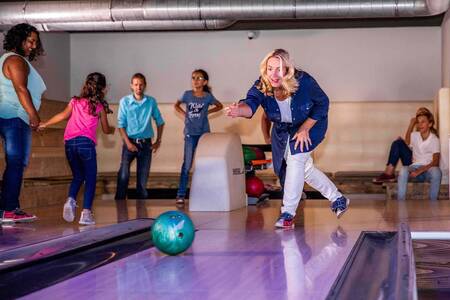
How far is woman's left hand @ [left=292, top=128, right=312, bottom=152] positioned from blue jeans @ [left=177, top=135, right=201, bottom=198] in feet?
8.90

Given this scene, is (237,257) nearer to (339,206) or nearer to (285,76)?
(285,76)

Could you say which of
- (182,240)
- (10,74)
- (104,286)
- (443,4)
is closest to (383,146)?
(443,4)

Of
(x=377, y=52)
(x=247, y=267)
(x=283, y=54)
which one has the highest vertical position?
(x=377, y=52)

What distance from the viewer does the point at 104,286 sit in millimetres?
2984

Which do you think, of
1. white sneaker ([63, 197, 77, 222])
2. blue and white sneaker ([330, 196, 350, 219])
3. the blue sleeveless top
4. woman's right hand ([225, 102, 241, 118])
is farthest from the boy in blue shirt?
woman's right hand ([225, 102, 241, 118])

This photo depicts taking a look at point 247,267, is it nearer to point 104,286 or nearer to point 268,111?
point 104,286

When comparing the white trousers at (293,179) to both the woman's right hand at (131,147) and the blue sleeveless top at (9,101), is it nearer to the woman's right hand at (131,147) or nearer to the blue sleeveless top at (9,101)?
the blue sleeveless top at (9,101)

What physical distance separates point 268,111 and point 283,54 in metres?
0.45

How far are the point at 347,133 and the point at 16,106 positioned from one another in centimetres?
673

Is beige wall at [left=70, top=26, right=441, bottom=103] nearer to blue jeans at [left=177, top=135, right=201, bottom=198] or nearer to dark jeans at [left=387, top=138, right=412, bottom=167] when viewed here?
dark jeans at [left=387, top=138, right=412, bottom=167]

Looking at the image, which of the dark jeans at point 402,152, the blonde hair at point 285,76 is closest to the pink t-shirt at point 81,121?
the blonde hair at point 285,76

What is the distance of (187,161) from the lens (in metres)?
7.70

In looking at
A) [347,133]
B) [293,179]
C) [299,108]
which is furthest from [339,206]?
[347,133]

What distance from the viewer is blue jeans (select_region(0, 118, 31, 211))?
17.9 ft
